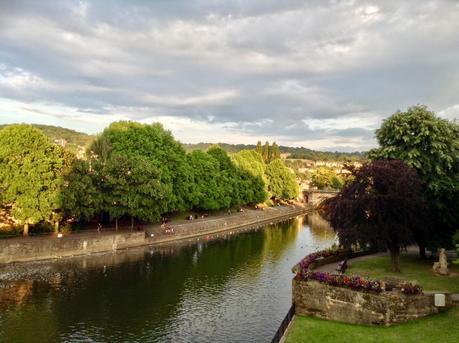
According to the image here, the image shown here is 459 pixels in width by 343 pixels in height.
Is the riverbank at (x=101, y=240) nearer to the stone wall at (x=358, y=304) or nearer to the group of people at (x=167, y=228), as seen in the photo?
the group of people at (x=167, y=228)

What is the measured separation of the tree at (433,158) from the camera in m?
35.6

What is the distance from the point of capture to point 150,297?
3847 cm

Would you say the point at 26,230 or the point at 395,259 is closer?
the point at 395,259

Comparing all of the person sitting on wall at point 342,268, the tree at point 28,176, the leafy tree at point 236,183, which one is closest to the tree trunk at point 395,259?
the person sitting on wall at point 342,268

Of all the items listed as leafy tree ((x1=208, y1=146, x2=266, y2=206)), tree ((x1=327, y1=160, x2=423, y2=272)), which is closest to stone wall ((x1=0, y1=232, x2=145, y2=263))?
leafy tree ((x1=208, y1=146, x2=266, y2=206))

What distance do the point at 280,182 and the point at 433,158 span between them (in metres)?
89.6

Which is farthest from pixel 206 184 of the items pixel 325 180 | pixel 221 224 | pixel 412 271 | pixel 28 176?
pixel 325 180

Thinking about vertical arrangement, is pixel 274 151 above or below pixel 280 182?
above

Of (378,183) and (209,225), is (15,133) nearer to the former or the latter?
(209,225)

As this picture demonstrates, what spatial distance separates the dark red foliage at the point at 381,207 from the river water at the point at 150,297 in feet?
30.1

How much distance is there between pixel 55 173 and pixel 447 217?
45.5 metres

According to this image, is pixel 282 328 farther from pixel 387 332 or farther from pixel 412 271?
pixel 412 271

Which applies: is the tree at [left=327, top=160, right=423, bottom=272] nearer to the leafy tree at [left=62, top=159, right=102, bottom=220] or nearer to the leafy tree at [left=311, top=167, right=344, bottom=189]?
the leafy tree at [left=62, top=159, right=102, bottom=220]

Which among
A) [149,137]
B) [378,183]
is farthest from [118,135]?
[378,183]
